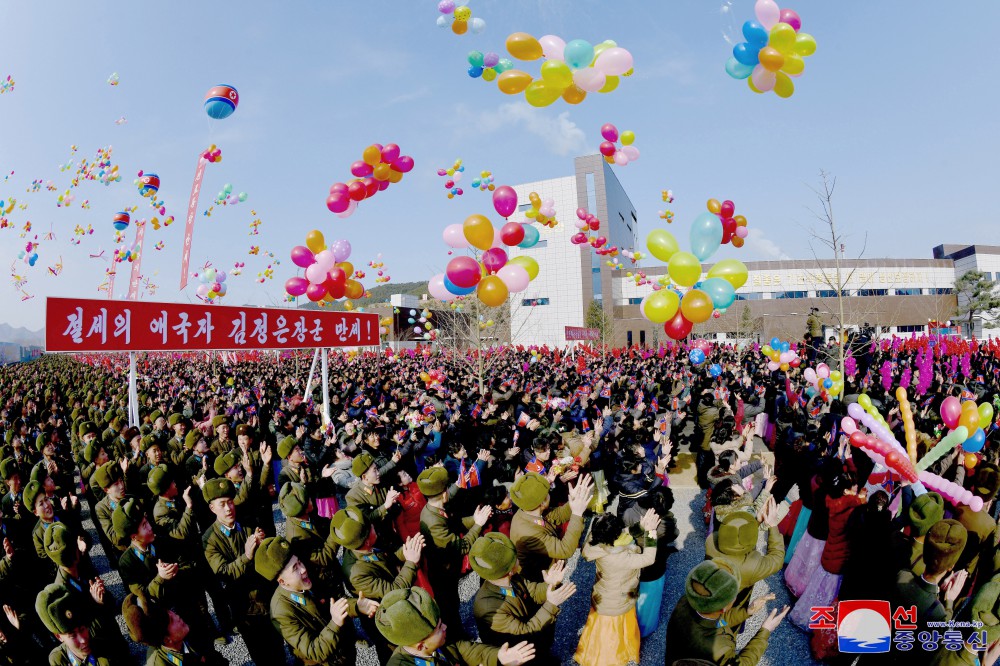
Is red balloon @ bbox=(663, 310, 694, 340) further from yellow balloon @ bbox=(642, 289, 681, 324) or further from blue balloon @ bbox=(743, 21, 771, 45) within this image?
blue balloon @ bbox=(743, 21, 771, 45)

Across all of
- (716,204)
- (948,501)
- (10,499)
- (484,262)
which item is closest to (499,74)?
(484,262)

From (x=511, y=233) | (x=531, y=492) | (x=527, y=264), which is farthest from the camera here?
(x=527, y=264)

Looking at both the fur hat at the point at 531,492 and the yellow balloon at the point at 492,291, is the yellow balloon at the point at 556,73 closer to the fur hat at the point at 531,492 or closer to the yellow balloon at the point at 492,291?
the yellow balloon at the point at 492,291

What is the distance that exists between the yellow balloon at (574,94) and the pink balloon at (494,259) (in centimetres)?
194

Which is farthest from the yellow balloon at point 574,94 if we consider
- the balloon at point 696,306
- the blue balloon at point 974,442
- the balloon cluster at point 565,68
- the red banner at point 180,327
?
the red banner at point 180,327

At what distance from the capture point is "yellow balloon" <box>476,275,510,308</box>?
6.43 m

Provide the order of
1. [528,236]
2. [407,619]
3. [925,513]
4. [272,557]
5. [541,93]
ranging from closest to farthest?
[407,619] → [272,557] → [925,513] → [541,93] → [528,236]

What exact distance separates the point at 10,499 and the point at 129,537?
6.65 feet

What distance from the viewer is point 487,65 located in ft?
21.0

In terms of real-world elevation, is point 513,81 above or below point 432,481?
above

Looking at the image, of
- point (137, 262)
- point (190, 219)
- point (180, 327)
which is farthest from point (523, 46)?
point (137, 262)

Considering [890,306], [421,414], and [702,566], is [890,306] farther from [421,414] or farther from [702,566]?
[702,566]

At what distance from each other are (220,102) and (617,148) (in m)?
6.71

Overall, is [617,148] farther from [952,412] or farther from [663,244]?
[952,412]
